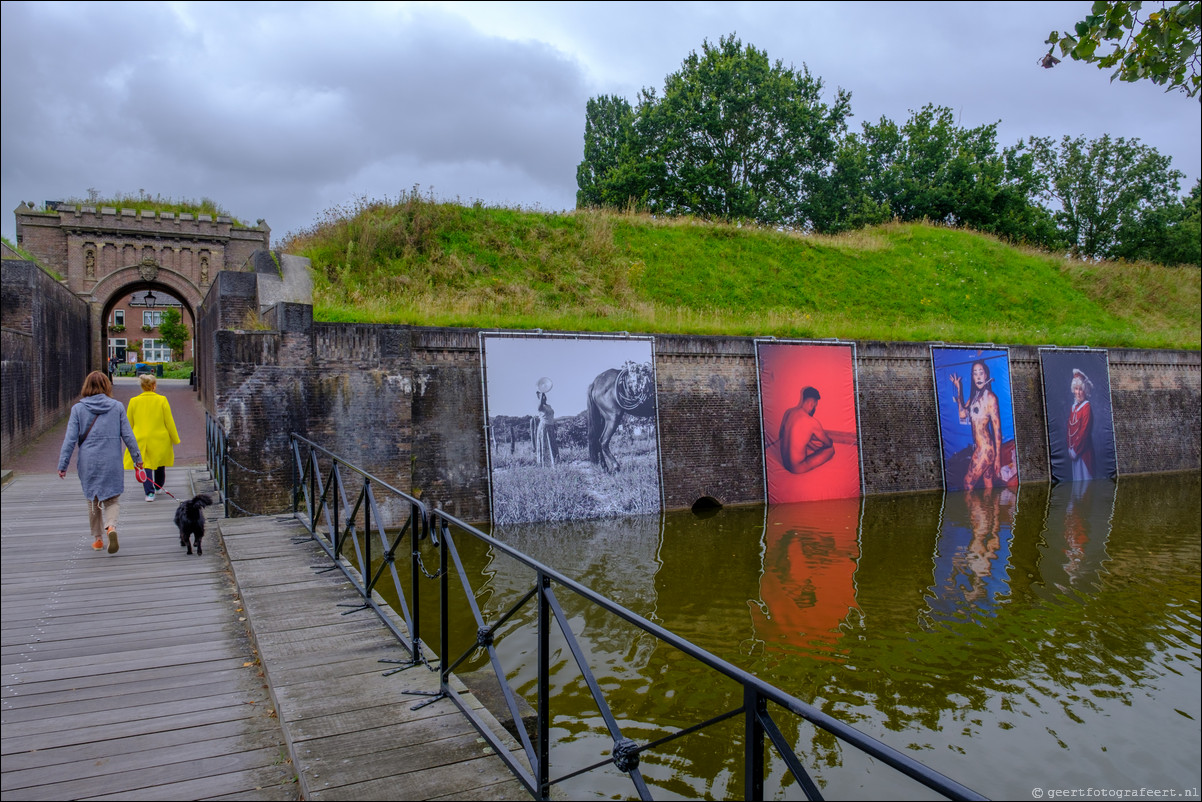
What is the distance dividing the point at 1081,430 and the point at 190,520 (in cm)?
1895

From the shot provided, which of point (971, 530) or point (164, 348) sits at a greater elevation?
point (164, 348)

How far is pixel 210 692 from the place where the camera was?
4.10 m

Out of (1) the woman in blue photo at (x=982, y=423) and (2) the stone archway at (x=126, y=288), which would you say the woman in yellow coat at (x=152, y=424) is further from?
(2) the stone archway at (x=126, y=288)

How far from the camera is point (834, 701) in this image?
19.2 ft

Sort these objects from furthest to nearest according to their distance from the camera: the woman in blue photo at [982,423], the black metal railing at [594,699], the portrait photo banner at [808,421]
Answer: the woman in blue photo at [982,423] < the portrait photo banner at [808,421] < the black metal railing at [594,699]

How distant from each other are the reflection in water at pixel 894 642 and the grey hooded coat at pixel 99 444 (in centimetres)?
348

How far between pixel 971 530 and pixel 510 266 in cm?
1076

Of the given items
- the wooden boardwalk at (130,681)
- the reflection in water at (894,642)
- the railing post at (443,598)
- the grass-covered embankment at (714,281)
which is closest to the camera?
the wooden boardwalk at (130,681)

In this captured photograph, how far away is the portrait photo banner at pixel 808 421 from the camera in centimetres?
1388

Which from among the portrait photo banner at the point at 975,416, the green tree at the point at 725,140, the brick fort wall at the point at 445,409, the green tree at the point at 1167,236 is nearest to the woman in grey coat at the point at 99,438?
the brick fort wall at the point at 445,409

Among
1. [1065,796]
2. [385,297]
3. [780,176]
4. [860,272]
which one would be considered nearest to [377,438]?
[385,297]

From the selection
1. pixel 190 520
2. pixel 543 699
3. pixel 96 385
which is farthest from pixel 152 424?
pixel 543 699

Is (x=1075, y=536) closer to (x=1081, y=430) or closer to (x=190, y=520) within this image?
(x=1081, y=430)

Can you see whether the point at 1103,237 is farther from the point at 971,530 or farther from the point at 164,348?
the point at 164,348
